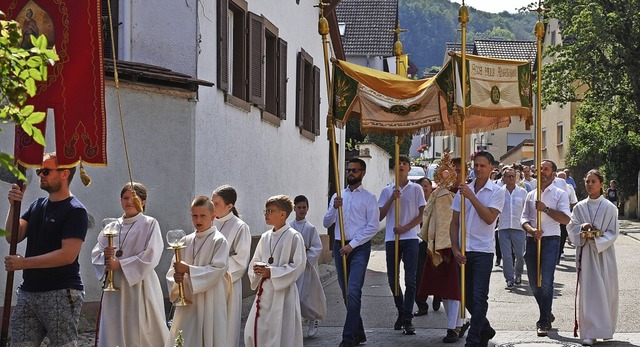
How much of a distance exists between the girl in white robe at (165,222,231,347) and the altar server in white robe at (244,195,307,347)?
1.78 ft

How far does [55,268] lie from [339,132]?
20.3 m

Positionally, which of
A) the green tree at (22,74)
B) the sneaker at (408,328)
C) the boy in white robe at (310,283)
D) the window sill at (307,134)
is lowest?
the sneaker at (408,328)

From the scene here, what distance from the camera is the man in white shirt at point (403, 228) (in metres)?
12.7

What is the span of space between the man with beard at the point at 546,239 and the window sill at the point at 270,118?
539 cm

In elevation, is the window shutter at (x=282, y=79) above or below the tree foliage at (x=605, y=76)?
Answer: below

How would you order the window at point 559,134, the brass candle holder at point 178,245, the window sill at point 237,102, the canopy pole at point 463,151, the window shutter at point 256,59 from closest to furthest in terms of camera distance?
the brass candle holder at point 178,245 → the canopy pole at point 463,151 → the window sill at point 237,102 → the window shutter at point 256,59 → the window at point 559,134

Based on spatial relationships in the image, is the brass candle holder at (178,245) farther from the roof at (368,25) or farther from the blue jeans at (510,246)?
the roof at (368,25)

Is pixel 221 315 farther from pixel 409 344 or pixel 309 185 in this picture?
pixel 309 185

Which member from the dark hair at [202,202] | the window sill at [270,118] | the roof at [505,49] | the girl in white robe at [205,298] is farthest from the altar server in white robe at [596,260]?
the roof at [505,49]

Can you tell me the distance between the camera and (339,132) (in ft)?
90.5

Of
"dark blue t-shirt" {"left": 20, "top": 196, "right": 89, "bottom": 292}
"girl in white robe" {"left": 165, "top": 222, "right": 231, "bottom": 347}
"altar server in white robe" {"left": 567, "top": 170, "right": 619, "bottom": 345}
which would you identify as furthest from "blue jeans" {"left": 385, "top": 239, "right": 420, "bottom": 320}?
"dark blue t-shirt" {"left": 20, "top": 196, "right": 89, "bottom": 292}

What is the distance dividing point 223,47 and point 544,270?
5399 mm

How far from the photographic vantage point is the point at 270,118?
691 inches

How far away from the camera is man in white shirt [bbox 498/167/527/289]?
16.9 meters
